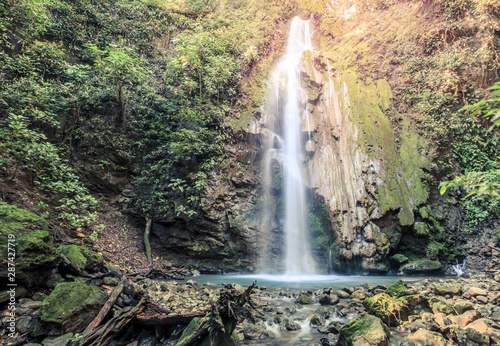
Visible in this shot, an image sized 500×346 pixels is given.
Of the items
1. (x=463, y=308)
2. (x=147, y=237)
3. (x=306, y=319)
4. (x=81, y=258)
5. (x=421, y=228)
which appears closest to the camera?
(x=463, y=308)

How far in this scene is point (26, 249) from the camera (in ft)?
11.9

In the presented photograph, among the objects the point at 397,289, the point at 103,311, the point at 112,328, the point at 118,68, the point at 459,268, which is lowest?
the point at 459,268

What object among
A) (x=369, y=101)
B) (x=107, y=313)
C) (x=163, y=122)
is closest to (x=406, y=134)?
(x=369, y=101)

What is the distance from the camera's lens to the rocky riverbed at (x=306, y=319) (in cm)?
294

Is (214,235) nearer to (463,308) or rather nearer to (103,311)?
(103,311)

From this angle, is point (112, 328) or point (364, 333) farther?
point (364, 333)

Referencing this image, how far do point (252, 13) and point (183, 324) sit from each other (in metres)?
19.0

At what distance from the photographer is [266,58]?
14711mm

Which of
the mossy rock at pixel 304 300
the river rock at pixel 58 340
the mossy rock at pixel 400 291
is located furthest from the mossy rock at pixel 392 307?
the river rock at pixel 58 340

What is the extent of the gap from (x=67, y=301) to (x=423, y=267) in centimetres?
1126

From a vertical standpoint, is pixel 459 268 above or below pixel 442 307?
below

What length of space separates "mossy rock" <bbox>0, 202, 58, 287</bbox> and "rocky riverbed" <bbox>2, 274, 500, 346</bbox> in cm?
34

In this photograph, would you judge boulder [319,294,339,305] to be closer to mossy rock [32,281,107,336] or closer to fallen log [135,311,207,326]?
fallen log [135,311,207,326]

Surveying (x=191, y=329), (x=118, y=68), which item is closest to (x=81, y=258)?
(x=191, y=329)
